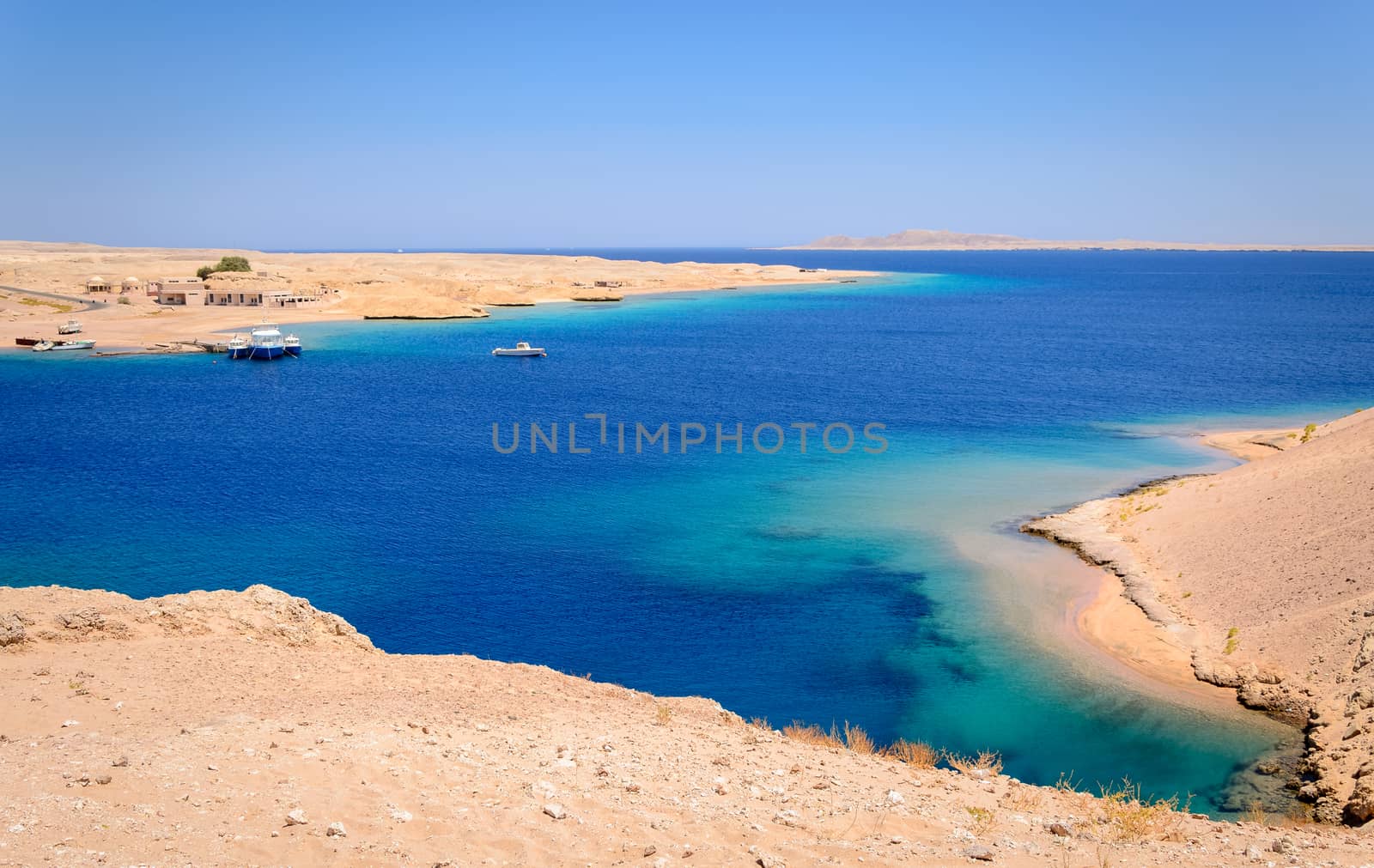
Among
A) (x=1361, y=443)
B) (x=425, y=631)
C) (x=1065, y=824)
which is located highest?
(x=1361, y=443)

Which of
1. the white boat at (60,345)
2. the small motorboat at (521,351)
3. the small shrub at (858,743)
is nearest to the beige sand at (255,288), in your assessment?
the white boat at (60,345)

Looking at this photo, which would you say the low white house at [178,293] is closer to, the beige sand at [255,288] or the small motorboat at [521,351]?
the beige sand at [255,288]

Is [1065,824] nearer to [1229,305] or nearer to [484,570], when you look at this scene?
[484,570]

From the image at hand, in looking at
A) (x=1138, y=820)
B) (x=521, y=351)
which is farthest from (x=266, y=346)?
(x=1138, y=820)

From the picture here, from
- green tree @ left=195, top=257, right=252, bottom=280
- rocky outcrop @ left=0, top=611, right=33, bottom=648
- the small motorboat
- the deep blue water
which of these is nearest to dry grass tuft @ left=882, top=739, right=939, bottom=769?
the deep blue water

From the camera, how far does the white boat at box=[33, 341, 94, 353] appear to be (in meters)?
91.1

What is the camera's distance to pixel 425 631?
27.4 m

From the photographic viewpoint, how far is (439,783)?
535 inches

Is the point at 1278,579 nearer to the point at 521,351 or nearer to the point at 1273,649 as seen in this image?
the point at 1273,649

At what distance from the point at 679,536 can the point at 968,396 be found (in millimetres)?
39057

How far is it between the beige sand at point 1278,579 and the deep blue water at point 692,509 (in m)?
1.73

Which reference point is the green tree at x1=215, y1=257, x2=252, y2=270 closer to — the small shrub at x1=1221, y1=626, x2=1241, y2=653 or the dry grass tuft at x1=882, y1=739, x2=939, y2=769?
the dry grass tuft at x1=882, y1=739, x2=939, y2=769

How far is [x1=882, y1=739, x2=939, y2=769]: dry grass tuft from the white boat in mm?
95385

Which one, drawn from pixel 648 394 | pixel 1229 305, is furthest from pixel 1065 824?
pixel 1229 305
